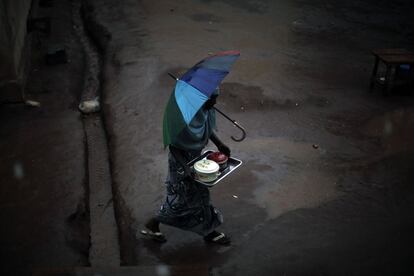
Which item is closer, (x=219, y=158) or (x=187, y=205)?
(x=219, y=158)

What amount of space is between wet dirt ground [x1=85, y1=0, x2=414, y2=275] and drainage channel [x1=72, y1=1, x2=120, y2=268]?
0.27 m

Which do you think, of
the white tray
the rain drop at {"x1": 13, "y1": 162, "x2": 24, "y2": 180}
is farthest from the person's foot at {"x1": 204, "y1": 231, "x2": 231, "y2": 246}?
the rain drop at {"x1": 13, "y1": 162, "x2": 24, "y2": 180}

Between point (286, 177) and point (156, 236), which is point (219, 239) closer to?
point (156, 236)

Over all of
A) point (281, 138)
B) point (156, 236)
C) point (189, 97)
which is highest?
point (189, 97)

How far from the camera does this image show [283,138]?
653 cm

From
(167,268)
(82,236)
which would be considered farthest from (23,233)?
(167,268)

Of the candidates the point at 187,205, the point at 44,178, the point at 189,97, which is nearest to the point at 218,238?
the point at 187,205

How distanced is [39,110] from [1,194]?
7.61ft

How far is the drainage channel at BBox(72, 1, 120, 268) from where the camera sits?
507 cm

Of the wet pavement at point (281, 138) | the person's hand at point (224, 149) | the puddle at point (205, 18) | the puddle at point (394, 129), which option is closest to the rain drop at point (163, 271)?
the wet pavement at point (281, 138)

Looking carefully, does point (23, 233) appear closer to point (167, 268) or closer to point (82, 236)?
point (82, 236)

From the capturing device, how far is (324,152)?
6188mm

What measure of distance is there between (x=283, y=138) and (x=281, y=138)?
29mm

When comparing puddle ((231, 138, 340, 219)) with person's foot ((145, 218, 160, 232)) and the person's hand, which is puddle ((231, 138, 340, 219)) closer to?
the person's hand
